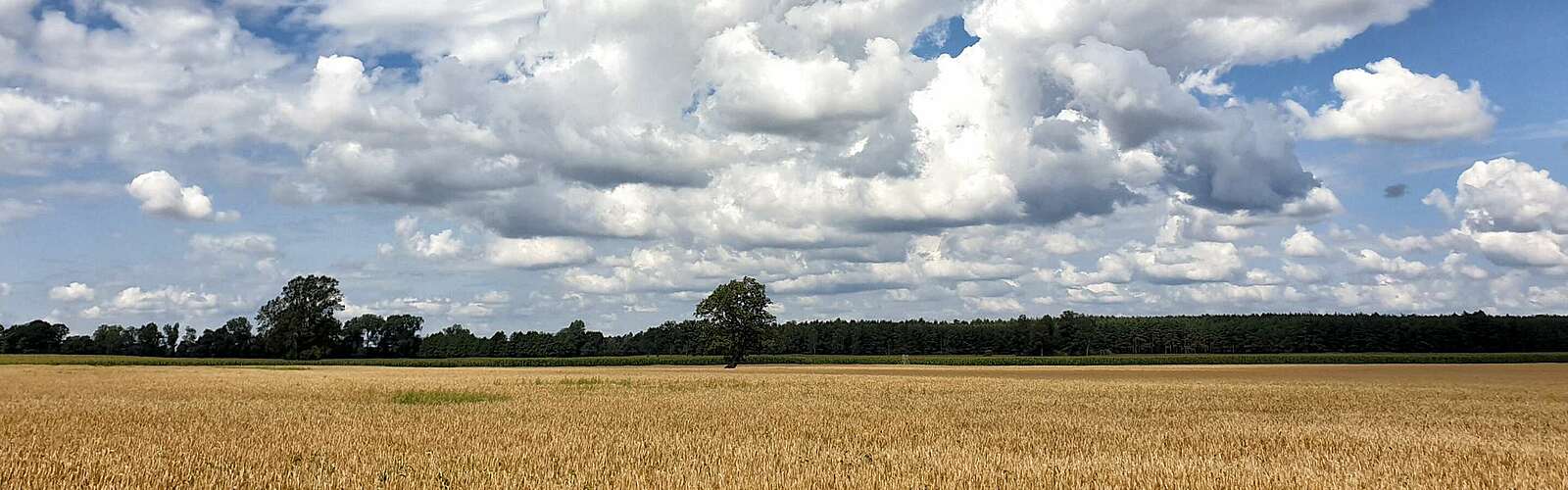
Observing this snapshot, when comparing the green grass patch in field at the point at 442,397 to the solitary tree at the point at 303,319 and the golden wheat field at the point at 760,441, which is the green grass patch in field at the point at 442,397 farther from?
the solitary tree at the point at 303,319

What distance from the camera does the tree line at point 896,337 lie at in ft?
477

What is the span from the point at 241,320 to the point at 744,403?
180m

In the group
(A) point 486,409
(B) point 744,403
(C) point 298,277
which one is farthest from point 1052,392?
(C) point 298,277

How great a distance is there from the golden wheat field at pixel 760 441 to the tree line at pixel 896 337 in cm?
12036

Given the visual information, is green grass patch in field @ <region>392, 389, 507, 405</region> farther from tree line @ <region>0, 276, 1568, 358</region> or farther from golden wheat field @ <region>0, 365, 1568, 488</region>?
tree line @ <region>0, 276, 1568, 358</region>

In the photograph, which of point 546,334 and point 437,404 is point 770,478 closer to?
point 437,404

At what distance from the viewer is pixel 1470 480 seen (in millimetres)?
12109

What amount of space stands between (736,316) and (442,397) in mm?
67816

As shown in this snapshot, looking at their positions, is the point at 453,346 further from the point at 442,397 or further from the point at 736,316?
the point at 442,397

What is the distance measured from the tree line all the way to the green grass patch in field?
382ft

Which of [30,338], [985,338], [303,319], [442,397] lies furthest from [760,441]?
[30,338]

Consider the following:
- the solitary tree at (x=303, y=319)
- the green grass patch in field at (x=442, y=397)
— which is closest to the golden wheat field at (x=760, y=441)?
the green grass patch in field at (x=442, y=397)

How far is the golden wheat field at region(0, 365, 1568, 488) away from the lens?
38.5 ft

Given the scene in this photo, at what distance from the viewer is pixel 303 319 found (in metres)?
135
